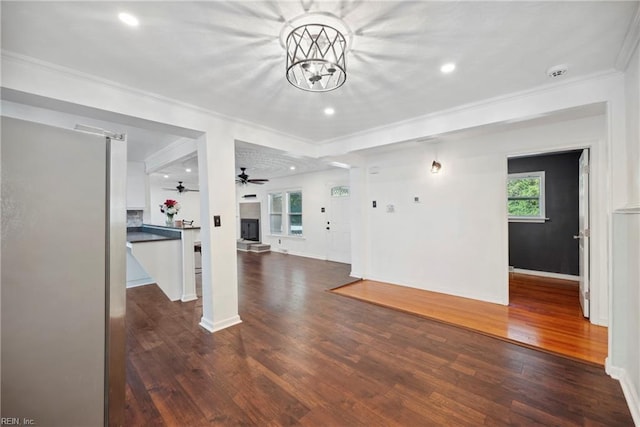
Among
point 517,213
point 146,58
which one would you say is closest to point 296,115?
point 146,58

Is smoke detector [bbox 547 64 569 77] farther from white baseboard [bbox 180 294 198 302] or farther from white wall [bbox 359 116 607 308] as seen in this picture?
white baseboard [bbox 180 294 198 302]

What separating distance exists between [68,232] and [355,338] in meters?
2.59

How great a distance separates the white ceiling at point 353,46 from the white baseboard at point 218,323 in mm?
2463

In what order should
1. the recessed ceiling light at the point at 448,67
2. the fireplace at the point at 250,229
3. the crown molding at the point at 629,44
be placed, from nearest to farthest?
the crown molding at the point at 629,44 < the recessed ceiling light at the point at 448,67 < the fireplace at the point at 250,229

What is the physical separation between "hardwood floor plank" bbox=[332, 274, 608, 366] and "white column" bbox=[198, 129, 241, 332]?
1.96 metres

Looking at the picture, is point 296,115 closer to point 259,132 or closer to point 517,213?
point 259,132

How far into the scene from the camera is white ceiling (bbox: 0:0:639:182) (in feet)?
4.97

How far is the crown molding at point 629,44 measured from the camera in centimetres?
162

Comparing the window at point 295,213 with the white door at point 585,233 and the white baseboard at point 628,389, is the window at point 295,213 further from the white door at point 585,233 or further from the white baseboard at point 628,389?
the white baseboard at point 628,389

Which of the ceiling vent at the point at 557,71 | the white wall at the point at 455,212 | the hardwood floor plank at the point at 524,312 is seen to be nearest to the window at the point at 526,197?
the hardwood floor plank at the point at 524,312

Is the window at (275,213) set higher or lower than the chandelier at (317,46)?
lower

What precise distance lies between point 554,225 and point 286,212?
21.7ft

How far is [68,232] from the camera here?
0.94 m

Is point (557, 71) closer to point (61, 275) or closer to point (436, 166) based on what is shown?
point (436, 166)
